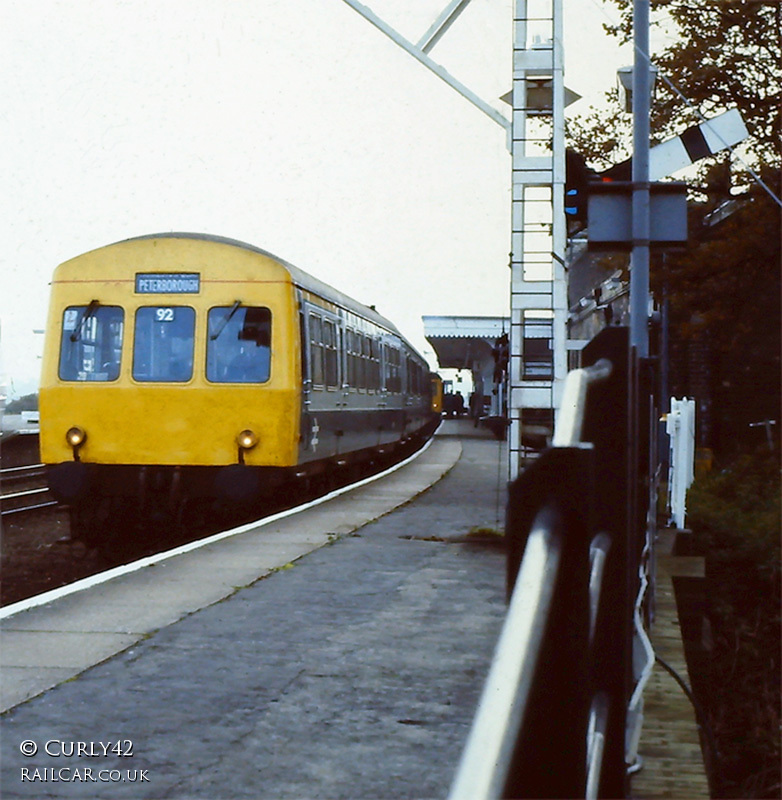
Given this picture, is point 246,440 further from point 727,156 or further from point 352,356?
point 727,156

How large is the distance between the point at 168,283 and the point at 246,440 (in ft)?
5.42

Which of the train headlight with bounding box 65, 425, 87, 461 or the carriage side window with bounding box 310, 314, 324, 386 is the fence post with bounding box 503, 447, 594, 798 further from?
the carriage side window with bounding box 310, 314, 324, 386

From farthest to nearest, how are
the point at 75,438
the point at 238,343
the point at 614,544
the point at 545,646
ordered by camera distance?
the point at 238,343, the point at 75,438, the point at 614,544, the point at 545,646

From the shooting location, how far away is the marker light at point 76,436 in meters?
12.2

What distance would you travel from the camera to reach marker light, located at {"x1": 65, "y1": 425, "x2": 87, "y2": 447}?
12.2 metres

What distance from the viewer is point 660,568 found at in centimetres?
875

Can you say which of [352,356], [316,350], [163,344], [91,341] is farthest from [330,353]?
[91,341]

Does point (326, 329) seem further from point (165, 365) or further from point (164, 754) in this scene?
point (164, 754)

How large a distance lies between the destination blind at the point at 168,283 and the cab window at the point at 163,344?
0.53 feet

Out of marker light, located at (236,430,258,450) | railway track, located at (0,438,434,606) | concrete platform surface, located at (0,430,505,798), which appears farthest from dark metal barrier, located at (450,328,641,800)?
marker light, located at (236,430,258,450)

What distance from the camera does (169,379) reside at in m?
12.4

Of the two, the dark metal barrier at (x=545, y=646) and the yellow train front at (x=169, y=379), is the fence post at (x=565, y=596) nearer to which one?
the dark metal barrier at (x=545, y=646)

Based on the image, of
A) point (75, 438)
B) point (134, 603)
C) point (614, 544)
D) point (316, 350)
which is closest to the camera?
point (614, 544)

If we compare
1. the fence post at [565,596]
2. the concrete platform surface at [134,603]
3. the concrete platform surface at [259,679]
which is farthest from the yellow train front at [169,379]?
the fence post at [565,596]
